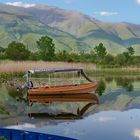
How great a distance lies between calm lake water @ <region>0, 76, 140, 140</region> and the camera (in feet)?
79.7

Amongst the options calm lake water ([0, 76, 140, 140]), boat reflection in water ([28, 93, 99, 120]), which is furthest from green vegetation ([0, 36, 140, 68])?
calm lake water ([0, 76, 140, 140])

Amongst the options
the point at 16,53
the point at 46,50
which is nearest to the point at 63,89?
the point at 16,53

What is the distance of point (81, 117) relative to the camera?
104ft

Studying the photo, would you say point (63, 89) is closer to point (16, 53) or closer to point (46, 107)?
point (46, 107)

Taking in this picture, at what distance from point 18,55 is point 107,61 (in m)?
28.5

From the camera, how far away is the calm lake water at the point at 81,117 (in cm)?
2428

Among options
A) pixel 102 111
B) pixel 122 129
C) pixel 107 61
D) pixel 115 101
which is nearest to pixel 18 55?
pixel 107 61

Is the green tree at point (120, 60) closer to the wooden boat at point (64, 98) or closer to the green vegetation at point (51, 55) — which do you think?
the green vegetation at point (51, 55)

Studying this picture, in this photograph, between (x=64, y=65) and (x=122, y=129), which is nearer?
(x=122, y=129)

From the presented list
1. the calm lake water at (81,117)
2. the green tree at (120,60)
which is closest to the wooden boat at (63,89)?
the calm lake water at (81,117)

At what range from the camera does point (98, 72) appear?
8650 centimetres

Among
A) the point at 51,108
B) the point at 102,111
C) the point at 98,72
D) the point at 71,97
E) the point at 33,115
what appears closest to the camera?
the point at 33,115

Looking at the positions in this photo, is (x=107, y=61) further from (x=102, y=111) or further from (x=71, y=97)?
(x=102, y=111)

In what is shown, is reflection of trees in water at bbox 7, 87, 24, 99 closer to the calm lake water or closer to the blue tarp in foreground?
the calm lake water
